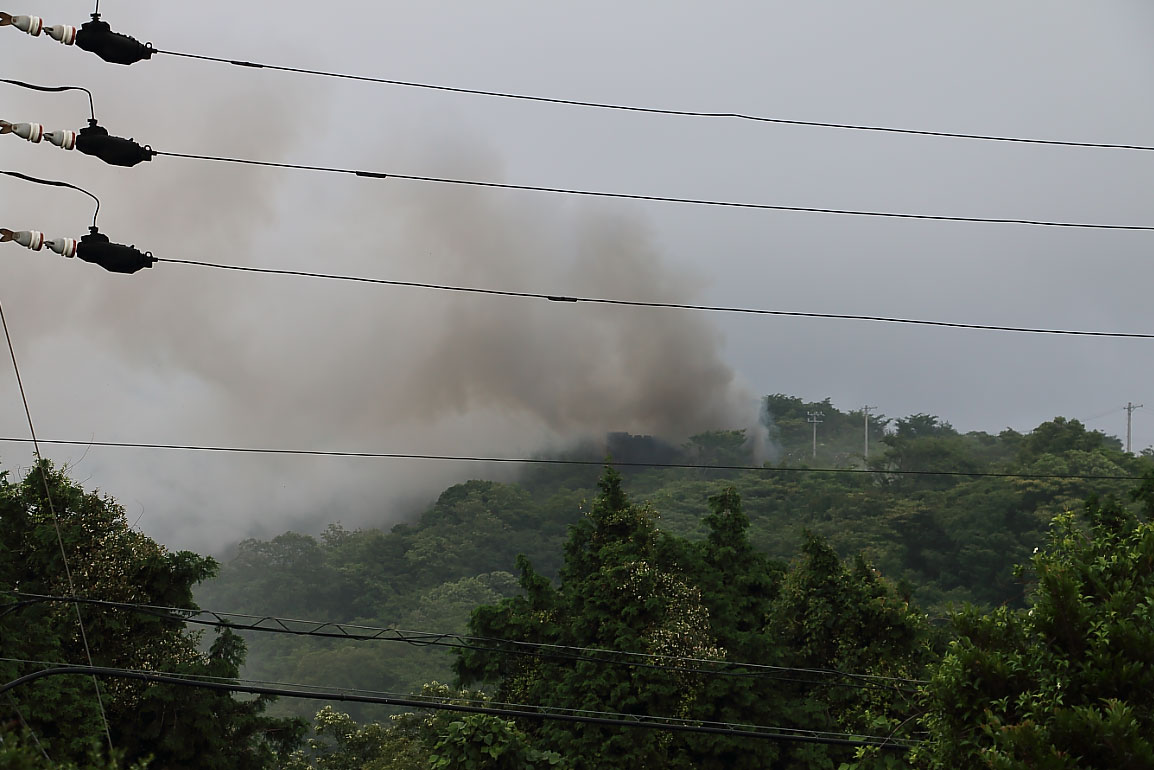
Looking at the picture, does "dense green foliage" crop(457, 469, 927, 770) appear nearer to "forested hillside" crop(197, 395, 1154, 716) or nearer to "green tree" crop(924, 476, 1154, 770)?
"green tree" crop(924, 476, 1154, 770)

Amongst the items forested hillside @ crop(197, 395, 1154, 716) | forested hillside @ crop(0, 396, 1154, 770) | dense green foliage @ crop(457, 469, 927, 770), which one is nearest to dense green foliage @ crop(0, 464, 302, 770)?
forested hillside @ crop(0, 396, 1154, 770)

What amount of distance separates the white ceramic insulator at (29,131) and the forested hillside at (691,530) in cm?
5091

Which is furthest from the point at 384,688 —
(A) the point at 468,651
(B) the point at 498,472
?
(A) the point at 468,651

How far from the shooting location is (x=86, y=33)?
11086mm

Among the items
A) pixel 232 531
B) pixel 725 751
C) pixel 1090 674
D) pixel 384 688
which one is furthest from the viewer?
pixel 232 531

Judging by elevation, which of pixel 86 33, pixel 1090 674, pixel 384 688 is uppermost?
pixel 86 33

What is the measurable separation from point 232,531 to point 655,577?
105 m

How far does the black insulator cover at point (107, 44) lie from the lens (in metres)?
11.1

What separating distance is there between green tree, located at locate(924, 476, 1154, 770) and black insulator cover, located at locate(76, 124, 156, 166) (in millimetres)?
10643

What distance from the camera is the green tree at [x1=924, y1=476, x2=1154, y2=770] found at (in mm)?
9664

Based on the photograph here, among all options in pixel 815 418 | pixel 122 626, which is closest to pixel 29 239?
pixel 122 626

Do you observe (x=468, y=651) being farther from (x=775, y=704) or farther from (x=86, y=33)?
(x=86, y=33)

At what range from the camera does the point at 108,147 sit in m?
11.3

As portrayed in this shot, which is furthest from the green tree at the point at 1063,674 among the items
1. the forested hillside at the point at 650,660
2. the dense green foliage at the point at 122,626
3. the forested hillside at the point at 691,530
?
the forested hillside at the point at 691,530
